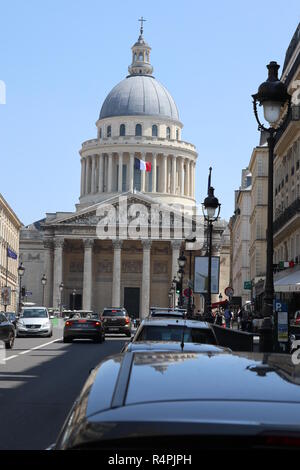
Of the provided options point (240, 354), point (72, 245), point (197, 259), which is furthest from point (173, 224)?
point (240, 354)

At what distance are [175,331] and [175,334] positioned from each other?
0.04 meters

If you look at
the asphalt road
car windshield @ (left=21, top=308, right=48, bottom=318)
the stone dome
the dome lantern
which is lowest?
the asphalt road

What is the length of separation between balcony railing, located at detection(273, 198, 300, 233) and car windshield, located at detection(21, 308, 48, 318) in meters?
13.3

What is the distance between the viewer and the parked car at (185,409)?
2.89m

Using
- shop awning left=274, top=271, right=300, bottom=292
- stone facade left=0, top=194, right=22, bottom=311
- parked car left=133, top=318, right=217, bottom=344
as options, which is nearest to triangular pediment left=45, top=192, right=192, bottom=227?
stone facade left=0, top=194, right=22, bottom=311

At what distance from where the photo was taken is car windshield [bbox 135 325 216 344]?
13.5 metres

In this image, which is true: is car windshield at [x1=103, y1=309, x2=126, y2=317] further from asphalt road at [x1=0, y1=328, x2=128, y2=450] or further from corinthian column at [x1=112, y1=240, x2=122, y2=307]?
corinthian column at [x1=112, y1=240, x2=122, y2=307]

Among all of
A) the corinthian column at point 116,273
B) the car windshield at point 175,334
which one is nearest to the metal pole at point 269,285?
the car windshield at point 175,334

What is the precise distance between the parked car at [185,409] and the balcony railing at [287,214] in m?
42.5

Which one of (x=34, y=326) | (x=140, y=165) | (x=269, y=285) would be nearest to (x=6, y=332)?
(x=34, y=326)

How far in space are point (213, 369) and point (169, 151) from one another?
447ft

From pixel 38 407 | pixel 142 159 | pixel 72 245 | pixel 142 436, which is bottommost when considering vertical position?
pixel 38 407
